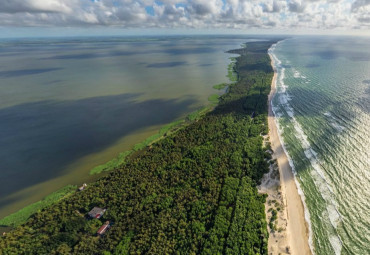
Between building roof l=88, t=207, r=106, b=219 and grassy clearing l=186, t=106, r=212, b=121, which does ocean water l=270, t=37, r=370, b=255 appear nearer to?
grassy clearing l=186, t=106, r=212, b=121

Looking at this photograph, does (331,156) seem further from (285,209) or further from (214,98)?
(214,98)

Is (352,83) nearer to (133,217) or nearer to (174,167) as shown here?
(174,167)

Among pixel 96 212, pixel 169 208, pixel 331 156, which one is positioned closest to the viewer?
pixel 96 212

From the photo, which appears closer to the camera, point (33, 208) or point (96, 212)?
point (96, 212)

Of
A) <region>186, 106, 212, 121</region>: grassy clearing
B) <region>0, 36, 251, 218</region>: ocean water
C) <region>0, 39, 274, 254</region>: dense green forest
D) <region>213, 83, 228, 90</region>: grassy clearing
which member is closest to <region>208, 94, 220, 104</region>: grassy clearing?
<region>0, 36, 251, 218</region>: ocean water

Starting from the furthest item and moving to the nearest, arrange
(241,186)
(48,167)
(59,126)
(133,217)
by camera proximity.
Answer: (59,126) < (48,167) < (241,186) < (133,217)

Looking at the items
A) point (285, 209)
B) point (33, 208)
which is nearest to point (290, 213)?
point (285, 209)

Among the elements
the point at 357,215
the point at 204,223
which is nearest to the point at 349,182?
the point at 357,215
